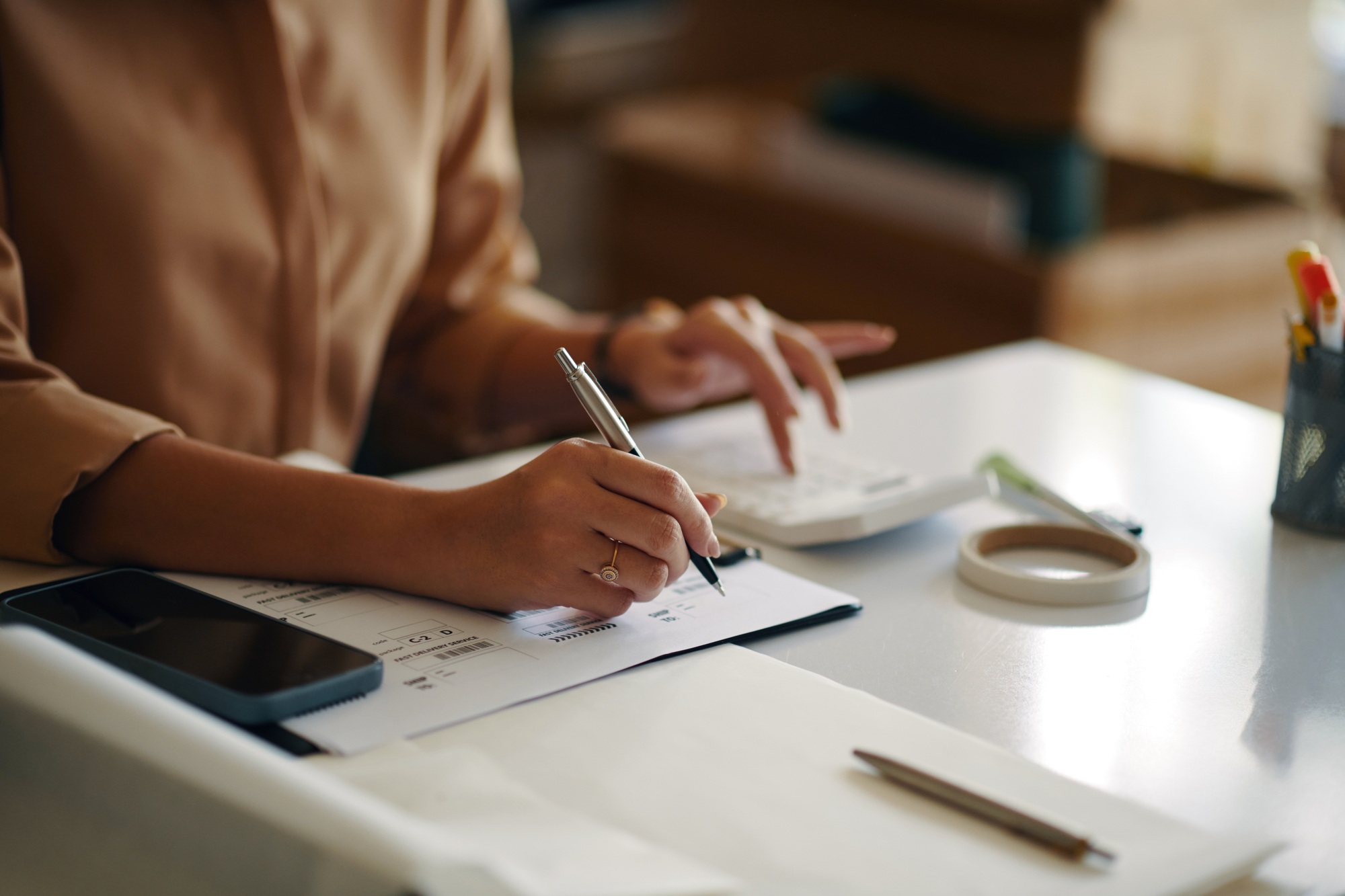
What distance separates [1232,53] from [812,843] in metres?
2.23

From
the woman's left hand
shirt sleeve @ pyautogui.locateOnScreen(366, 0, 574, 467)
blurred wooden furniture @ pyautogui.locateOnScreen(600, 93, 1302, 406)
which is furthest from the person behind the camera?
blurred wooden furniture @ pyautogui.locateOnScreen(600, 93, 1302, 406)

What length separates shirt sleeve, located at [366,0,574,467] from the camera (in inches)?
47.1

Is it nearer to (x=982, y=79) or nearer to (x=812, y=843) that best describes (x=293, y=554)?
(x=812, y=843)

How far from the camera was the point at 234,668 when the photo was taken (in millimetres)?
604

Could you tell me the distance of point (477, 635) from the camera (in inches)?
27.0

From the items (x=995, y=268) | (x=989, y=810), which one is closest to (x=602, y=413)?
(x=989, y=810)

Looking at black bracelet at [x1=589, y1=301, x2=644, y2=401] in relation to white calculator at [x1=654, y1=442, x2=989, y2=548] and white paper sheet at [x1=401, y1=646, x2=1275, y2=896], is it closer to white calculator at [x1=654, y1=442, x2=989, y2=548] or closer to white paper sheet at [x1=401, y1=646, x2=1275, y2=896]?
white calculator at [x1=654, y1=442, x2=989, y2=548]

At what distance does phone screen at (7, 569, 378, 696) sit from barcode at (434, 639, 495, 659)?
0.05 meters

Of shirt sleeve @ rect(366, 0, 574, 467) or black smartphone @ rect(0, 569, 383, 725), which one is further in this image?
shirt sleeve @ rect(366, 0, 574, 467)

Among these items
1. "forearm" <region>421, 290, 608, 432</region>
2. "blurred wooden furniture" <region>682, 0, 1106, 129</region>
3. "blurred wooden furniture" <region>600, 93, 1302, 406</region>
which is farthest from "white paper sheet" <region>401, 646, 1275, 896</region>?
"blurred wooden furniture" <region>682, 0, 1106, 129</region>

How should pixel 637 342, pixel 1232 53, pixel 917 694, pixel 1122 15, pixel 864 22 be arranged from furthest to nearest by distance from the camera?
pixel 864 22 → pixel 1232 53 → pixel 1122 15 → pixel 637 342 → pixel 917 694

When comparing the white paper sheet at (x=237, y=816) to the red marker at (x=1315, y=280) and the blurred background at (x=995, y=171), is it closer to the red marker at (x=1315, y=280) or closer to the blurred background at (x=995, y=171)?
the red marker at (x=1315, y=280)

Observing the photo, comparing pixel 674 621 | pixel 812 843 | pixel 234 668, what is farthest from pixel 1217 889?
pixel 234 668

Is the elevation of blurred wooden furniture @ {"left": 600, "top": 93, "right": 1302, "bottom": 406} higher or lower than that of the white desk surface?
lower
